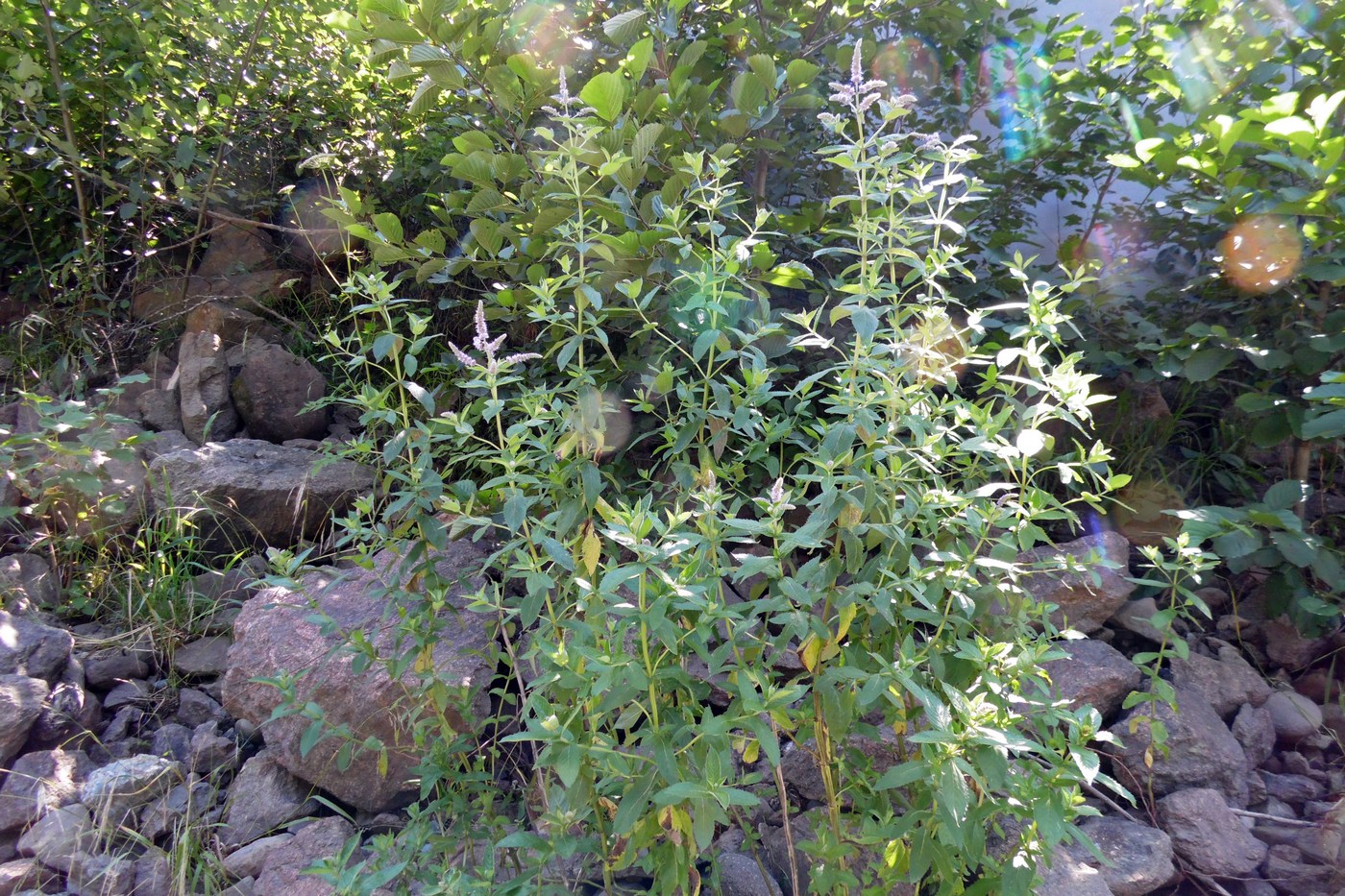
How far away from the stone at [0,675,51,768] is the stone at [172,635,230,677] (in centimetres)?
42

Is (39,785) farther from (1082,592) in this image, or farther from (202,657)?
(1082,592)

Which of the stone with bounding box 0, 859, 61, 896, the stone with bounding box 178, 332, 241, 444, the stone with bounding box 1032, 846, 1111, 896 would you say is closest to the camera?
the stone with bounding box 1032, 846, 1111, 896

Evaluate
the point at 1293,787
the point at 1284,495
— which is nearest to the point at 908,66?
the point at 1284,495

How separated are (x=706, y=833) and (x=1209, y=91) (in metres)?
→ 3.06

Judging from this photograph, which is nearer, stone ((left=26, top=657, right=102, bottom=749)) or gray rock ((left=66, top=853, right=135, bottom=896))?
gray rock ((left=66, top=853, right=135, bottom=896))

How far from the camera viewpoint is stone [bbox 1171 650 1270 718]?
2.77 metres

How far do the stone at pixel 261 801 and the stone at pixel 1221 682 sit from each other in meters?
2.62

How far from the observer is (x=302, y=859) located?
2.35 meters

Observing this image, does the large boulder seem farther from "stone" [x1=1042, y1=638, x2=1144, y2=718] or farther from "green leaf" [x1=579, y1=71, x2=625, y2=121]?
"stone" [x1=1042, y1=638, x2=1144, y2=718]

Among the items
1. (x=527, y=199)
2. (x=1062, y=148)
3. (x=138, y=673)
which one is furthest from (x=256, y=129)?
(x=1062, y=148)

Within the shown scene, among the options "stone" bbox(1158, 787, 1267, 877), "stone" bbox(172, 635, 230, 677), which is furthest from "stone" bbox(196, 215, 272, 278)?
"stone" bbox(1158, 787, 1267, 877)

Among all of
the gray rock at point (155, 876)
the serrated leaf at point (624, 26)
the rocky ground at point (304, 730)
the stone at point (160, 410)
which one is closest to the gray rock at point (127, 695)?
the rocky ground at point (304, 730)

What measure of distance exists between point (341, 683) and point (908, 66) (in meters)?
3.19

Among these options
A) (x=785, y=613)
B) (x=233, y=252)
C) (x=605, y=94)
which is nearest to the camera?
(x=785, y=613)
